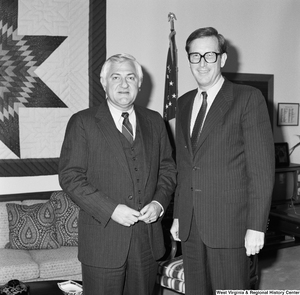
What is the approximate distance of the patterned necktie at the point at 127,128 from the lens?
2.30 meters

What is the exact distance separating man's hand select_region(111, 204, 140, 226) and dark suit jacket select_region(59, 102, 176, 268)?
0.03 metres

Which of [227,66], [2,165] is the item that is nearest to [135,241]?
[2,165]

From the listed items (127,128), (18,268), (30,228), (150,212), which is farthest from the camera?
(30,228)

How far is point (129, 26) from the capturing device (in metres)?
4.37

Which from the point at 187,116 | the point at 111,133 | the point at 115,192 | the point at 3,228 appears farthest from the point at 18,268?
→ the point at 187,116

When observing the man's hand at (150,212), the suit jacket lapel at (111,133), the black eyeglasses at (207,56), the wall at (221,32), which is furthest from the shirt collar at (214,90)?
the wall at (221,32)

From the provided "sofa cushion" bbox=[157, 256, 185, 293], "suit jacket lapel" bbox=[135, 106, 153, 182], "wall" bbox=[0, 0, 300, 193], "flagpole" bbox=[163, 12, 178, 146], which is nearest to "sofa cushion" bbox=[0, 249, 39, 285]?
"wall" bbox=[0, 0, 300, 193]

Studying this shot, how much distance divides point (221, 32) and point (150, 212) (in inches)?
124

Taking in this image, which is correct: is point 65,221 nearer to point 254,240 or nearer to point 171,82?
point 171,82

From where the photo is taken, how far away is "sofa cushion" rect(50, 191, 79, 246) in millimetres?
3809

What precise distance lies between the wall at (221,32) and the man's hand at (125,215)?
212cm

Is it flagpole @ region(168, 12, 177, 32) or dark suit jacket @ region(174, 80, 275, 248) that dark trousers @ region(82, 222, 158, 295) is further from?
flagpole @ region(168, 12, 177, 32)

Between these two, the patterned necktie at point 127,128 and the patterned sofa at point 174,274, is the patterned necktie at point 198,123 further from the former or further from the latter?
the patterned sofa at point 174,274

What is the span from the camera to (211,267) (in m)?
2.21
